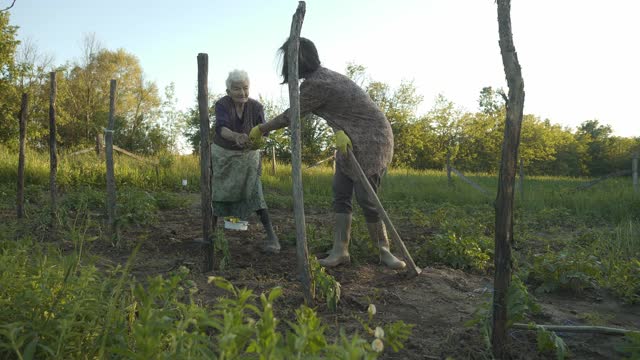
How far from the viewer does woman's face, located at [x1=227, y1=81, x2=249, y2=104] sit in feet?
14.2

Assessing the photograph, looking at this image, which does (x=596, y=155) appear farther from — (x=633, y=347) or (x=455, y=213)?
(x=633, y=347)

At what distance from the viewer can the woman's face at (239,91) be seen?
14.2 ft

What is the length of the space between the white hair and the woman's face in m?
0.03

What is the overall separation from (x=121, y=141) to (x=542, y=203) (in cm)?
2512

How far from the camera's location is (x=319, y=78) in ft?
11.8

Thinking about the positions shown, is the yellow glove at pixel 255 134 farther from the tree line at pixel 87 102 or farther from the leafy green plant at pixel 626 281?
the tree line at pixel 87 102

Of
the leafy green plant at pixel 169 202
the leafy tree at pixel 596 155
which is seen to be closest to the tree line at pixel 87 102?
the leafy green plant at pixel 169 202

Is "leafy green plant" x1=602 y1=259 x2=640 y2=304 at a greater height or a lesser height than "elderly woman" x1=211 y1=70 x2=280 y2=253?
lesser

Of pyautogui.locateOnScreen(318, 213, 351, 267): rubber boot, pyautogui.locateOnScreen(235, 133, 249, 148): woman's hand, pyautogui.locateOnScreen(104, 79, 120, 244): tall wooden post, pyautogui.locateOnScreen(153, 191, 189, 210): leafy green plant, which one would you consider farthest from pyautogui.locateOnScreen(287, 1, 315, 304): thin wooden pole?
pyautogui.locateOnScreen(153, 191, 189, 210): leafy green plant

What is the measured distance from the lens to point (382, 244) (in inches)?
161

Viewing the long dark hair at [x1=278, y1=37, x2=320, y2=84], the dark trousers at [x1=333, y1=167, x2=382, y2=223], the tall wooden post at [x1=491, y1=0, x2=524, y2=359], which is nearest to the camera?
the tall wooden post at [x1=491, y1=0, x2=524, y2=359]

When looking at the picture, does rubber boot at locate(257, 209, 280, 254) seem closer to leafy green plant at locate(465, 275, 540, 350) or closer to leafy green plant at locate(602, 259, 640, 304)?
leafy green plant at locate(465, 275, 540, 350)

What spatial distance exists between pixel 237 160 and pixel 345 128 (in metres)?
1.28

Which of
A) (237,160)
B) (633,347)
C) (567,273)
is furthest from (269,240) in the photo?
(633,347)
